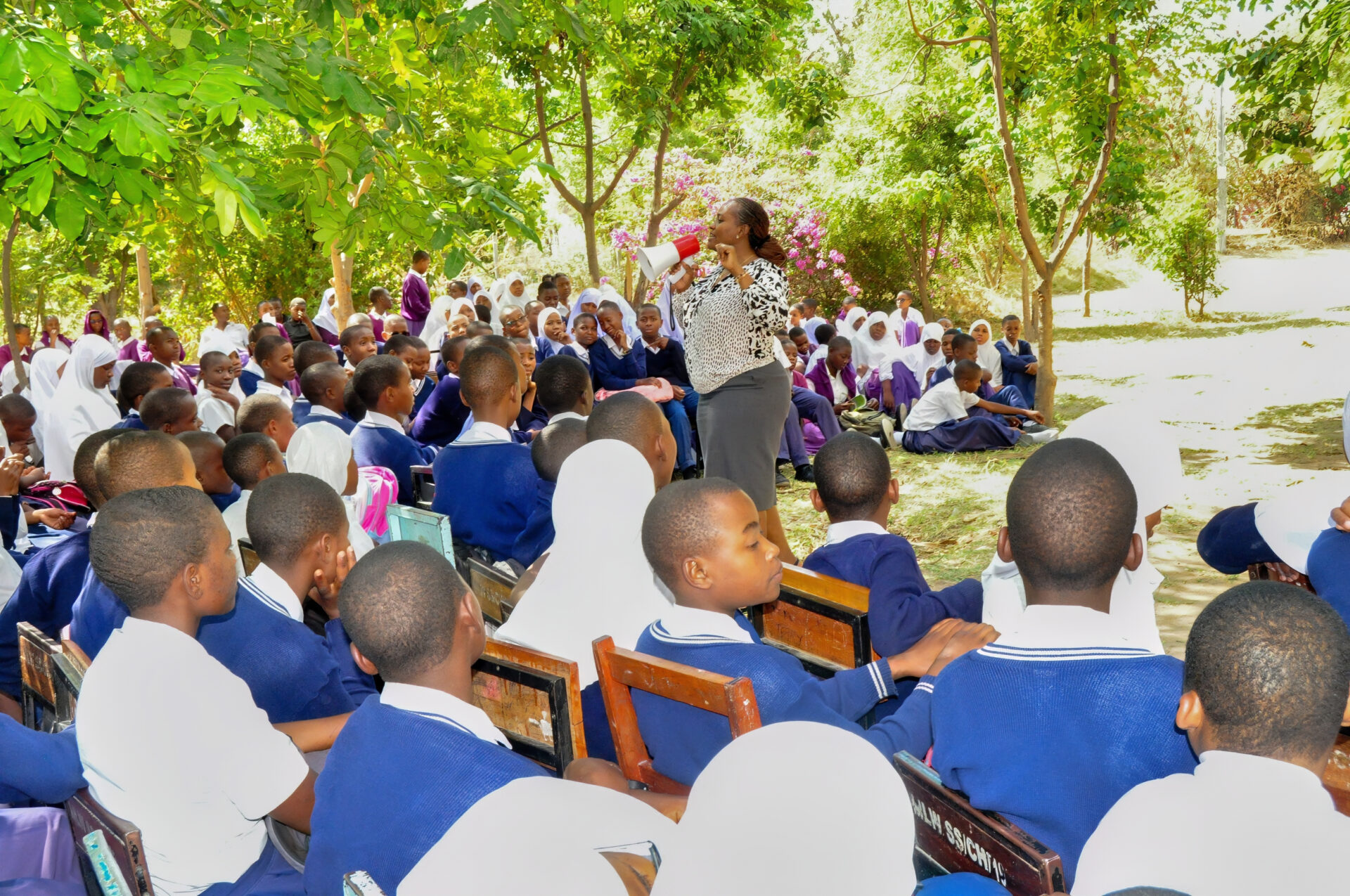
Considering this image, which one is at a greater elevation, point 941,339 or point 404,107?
point 404,107

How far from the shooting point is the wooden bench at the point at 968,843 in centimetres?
145

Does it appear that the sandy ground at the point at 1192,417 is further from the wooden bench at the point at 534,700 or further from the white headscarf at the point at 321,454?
the white headscarf at the point at 321,454

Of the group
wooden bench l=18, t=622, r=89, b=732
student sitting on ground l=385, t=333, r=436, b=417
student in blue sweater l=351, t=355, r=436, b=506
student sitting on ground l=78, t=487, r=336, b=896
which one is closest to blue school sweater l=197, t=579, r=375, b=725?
wooden bench l=18, t=622, r=89, b=732

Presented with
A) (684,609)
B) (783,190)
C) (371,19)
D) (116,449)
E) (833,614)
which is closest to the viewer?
(684,609)

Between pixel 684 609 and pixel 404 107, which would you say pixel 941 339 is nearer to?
pixel 404 107

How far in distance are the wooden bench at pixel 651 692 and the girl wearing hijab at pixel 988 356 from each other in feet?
29.4

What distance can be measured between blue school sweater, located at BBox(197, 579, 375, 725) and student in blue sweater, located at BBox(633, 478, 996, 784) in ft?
2.88

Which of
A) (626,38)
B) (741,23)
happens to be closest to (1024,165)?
(741,23)

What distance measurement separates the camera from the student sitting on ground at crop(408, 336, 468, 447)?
248 inches

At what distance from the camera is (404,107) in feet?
14.3

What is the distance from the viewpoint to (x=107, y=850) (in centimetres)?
192

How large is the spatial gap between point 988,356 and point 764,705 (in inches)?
363

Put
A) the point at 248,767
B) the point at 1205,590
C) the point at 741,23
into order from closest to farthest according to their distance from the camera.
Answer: the point at 248,767 → the point at 1205,590 → the point at 741,23

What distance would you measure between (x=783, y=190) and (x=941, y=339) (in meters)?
7.98
